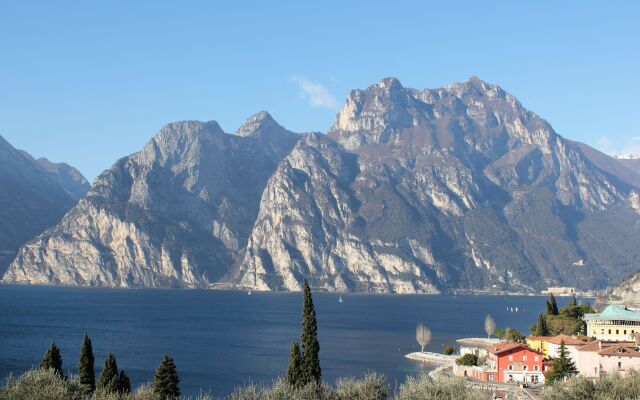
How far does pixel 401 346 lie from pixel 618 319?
5114 cm

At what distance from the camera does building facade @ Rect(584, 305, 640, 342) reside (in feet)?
454


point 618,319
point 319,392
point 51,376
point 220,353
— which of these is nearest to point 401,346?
point 220,353

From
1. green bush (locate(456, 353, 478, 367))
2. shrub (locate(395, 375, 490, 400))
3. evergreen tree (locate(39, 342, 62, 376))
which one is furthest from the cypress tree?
green bush (locate(456, 353, 478, 367))

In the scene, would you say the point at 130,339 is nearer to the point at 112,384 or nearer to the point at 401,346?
the point at 401,346

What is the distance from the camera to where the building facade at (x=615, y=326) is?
138250mm

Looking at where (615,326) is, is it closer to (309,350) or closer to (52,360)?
(309,350)

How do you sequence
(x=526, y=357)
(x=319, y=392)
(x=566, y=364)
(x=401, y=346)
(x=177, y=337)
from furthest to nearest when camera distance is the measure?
(x=177, y=337) → (x=401, y=346) → (x=526, y=357) → (x=566, y=364) → (x=319, y=392)

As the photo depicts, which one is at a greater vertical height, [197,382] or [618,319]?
[618,319]

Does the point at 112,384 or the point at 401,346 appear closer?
the point at 112,384

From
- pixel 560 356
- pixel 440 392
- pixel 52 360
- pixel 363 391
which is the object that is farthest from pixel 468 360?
pixel 52 360

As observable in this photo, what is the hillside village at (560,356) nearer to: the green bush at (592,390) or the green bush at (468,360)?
the green bush at (468,360)

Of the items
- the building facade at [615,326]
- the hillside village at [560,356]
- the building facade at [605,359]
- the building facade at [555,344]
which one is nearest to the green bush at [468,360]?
the hillside village at [560,356]

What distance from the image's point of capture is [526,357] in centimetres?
11625

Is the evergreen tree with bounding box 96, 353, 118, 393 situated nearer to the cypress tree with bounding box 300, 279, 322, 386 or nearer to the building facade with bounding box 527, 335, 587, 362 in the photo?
the cypress tree with bounding box 300, 279, 322, 386
